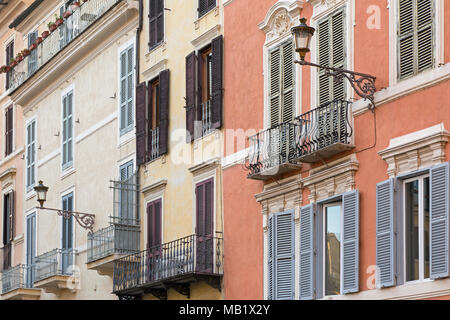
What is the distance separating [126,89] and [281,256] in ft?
30.2

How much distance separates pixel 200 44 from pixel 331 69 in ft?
23.8

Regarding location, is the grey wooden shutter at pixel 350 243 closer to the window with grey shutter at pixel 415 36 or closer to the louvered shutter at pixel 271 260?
the window with grey shutter at pixel 415 36

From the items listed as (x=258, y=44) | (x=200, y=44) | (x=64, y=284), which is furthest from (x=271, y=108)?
(x=64, y=284)

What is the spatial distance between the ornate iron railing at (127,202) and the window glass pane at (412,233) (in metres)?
10.6

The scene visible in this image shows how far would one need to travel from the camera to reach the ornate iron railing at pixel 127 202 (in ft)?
97.2

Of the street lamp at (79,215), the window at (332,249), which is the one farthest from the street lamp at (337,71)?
the street lamp at (79,215)

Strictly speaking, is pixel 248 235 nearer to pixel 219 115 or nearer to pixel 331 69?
pixel 219 115

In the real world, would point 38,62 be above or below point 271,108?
above

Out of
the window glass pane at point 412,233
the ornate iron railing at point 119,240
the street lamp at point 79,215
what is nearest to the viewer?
the window glass pane at point 412,233

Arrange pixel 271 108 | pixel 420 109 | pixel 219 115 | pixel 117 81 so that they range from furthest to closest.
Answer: pixel 117 81
pixel 219 115
pixel 271 108
pixel 420 109

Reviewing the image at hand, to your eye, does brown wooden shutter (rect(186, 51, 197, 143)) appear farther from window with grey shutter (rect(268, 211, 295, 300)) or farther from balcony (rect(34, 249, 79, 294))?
balcony (rect(34, 249, 79, 294))

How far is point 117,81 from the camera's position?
31875 millimetres

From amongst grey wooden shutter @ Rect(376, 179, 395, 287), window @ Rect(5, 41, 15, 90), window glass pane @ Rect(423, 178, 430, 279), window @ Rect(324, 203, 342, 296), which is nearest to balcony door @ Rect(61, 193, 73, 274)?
window @ Rect(5, 41, 15, 90)

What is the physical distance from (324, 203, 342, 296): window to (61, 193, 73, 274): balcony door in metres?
12.0
